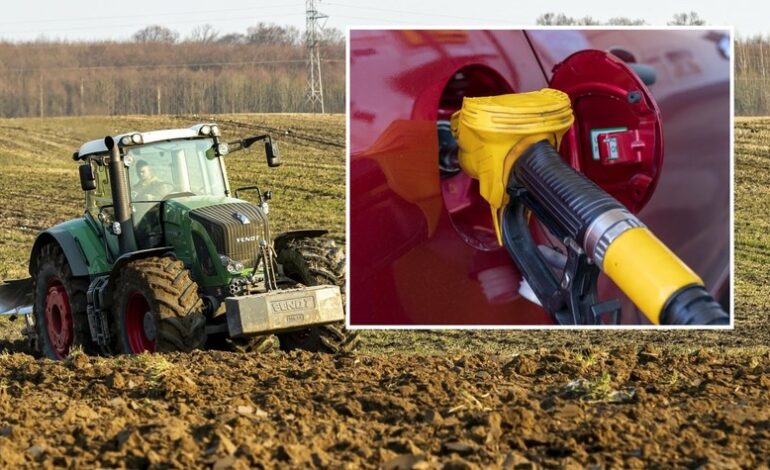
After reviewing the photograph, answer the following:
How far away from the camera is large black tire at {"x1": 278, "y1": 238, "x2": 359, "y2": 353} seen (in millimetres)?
11109

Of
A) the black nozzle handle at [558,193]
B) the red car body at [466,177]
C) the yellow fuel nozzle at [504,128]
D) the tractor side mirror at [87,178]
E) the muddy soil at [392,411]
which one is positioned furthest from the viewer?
the tractor side mirror at [87,178]

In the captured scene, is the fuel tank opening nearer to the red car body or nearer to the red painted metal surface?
the red car body

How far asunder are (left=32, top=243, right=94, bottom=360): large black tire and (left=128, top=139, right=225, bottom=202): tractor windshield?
1.06m

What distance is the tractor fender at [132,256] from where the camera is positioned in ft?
35.7

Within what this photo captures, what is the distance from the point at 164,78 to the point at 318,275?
36.6 m

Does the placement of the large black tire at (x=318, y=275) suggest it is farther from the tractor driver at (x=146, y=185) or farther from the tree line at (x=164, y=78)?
the tree line at (x=164, y=78)

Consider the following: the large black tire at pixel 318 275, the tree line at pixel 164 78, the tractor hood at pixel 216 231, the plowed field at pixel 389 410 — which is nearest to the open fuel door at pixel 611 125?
the plowed field at pixel 389 410

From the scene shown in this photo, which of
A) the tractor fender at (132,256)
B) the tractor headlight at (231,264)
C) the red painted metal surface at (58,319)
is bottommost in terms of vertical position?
the red painted metal surface at (58,319)

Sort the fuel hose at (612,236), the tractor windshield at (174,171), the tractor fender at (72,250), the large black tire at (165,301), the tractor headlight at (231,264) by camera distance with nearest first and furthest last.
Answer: the fuel hose at (612,236) → the large black tire at (165,301) → the tractor headlight at (231,264) → the tractor windshield at (174,171) → the tractor fender at (72,250)

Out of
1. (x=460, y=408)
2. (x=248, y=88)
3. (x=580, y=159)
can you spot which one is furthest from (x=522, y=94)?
(x=248, y=88)

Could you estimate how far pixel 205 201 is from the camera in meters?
11.5

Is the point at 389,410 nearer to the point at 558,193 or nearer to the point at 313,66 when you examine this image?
the point at 558,193

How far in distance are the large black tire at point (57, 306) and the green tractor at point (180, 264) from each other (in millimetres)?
14

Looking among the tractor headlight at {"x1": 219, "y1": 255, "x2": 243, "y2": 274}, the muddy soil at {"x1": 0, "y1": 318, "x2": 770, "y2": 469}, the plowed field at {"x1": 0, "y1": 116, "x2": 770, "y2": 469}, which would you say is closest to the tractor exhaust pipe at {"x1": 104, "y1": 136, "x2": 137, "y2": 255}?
the tractor headlight at {"x1": 219, "y1": 255, "x2": 243, "y2": 274}
